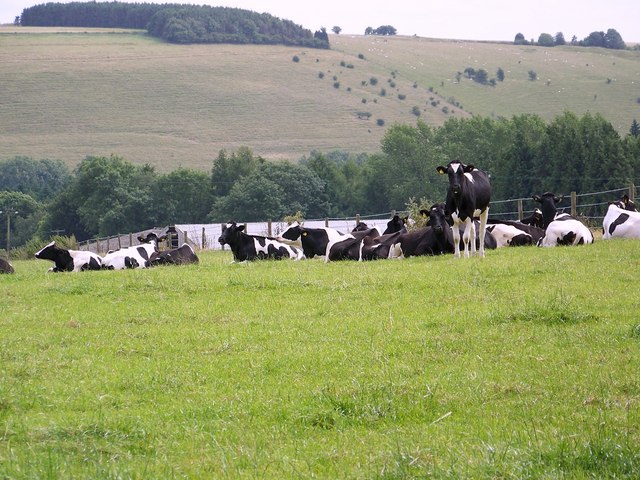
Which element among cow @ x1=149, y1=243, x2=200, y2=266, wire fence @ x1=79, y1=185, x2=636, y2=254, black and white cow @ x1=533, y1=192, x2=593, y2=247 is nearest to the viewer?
black and white cow @ x1=533, y1=192, x2=593, y2=247

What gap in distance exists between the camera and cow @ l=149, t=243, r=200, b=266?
2944 cm

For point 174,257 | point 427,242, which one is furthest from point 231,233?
point 427,242

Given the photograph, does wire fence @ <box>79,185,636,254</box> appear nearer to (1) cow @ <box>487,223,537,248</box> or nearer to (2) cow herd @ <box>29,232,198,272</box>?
(2) cow herd @ <box>29,232,198,272</box>

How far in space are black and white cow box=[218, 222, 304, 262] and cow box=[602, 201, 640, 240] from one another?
7988 mm

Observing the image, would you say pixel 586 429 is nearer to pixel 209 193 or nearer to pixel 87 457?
pixel 87 457

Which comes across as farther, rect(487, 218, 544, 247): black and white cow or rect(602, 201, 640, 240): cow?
rect(487, 218, 544, 247): black and white cow

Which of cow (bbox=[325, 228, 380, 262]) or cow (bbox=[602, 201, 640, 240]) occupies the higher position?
cow (bbox=[602, 201, 640, 240])

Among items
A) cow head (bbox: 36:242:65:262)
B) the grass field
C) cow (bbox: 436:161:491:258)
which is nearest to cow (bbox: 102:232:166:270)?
cow head (bbox: 36:242:65:262)

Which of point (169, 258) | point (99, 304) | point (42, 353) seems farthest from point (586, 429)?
point (169, 258)

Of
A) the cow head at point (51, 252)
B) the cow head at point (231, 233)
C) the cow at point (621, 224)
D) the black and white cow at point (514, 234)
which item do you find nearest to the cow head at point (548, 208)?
the cow at point (621, 224)

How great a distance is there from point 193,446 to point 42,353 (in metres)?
5.08

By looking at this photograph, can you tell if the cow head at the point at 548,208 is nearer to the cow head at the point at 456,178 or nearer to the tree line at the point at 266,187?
the cow head at the point at 456,178

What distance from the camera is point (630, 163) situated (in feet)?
283

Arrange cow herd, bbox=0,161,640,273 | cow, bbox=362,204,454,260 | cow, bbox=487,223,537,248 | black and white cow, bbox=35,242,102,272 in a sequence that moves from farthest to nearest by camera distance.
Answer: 1. black and white cow, bbox=35,242,102,272
2. cow, bbox=487,223,537,248
3. cow, bbox=362,204,454,260
4. cow herd, bbox=0,161,640,273
